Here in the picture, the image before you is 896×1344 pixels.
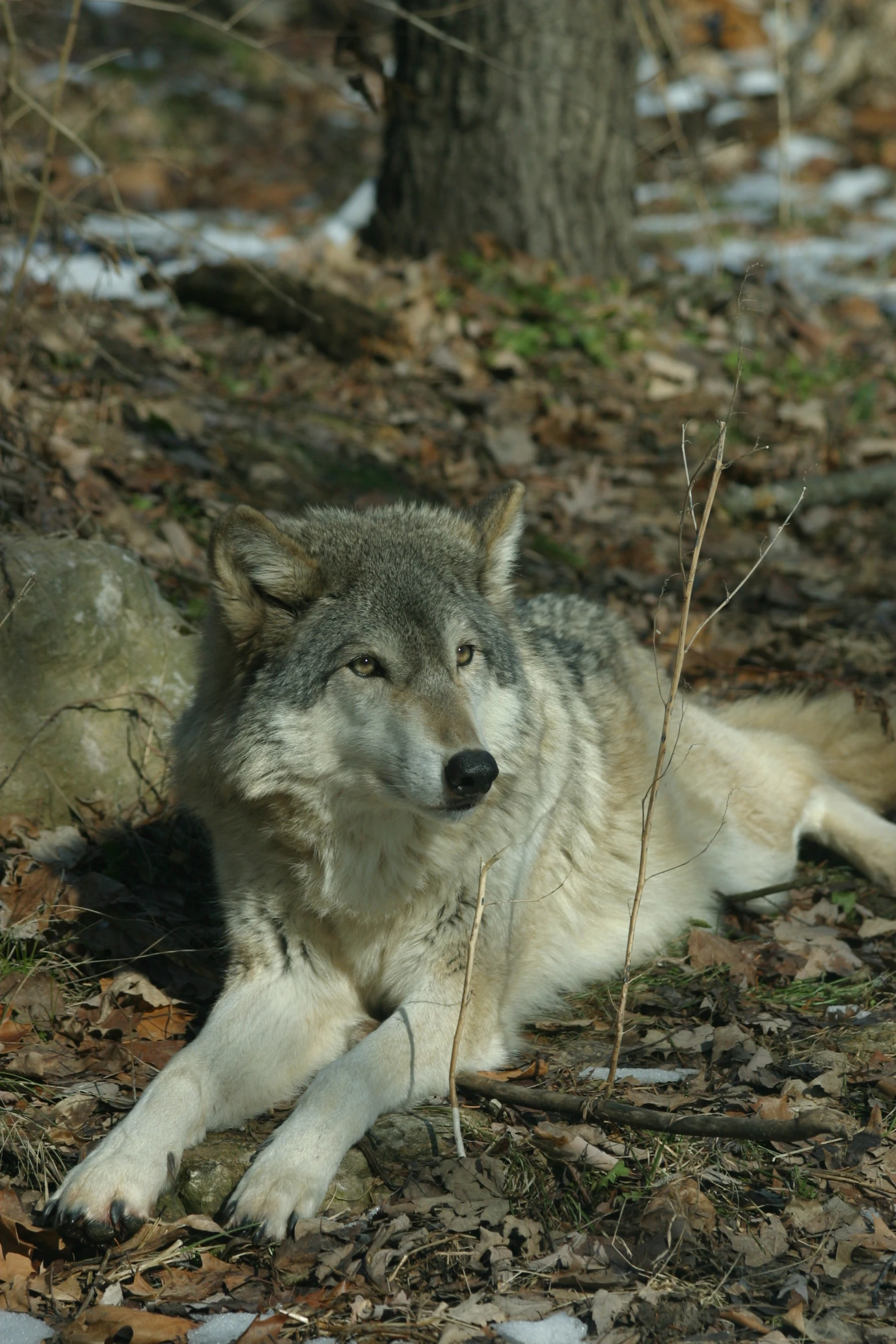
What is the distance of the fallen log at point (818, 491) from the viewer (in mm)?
7957

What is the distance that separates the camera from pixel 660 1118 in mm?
3340

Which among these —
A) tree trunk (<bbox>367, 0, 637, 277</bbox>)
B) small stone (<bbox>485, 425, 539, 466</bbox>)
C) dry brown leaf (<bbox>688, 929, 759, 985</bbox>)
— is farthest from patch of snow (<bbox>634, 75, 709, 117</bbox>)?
Answer: dry brown leaf (<bbox>688, 929, 759, 985</bbox>)

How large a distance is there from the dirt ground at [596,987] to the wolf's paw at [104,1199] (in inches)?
2.7

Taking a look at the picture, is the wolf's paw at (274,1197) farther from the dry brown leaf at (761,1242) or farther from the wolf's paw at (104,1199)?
the dry brown leaf at (761,1242)

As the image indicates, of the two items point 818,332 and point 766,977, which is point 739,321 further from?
point 766,977

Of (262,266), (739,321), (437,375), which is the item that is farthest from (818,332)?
(262,266)

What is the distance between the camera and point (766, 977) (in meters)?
4.61

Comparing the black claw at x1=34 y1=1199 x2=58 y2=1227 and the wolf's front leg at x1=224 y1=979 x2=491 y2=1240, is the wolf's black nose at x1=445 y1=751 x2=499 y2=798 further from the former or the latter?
the black claw at x1=34 y1=1199 x2=58 y2=1227

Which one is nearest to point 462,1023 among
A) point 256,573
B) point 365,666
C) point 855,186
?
point 365,666

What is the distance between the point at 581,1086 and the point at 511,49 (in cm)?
805

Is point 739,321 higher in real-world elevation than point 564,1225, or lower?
higher

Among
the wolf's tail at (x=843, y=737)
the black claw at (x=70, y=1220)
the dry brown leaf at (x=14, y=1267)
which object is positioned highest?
the wolf's tail at (x=843, y=737)

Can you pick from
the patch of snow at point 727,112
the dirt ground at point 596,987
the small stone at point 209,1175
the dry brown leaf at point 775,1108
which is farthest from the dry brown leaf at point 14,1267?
the patch of snow at point 727,112

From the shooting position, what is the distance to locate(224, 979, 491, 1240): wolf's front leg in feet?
10.7
